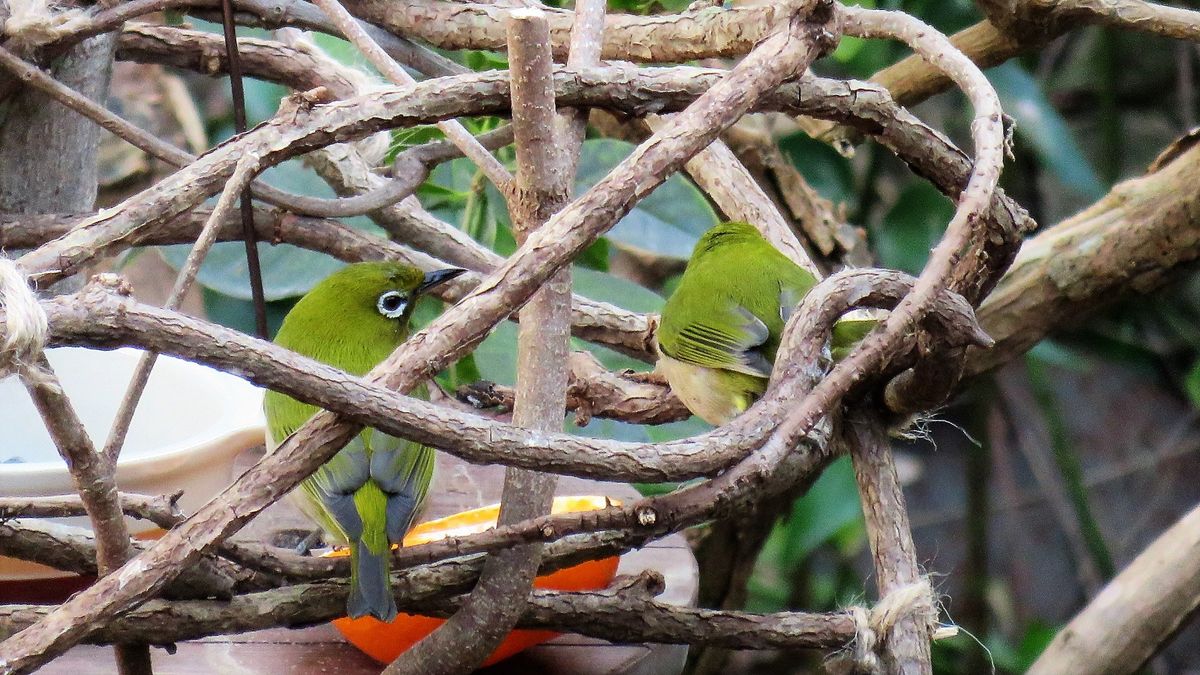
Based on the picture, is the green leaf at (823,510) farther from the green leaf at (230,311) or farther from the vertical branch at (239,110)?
the vertical branch at (239,110)

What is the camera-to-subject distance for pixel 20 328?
768 millimetres

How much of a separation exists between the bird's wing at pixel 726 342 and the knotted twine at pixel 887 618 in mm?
658

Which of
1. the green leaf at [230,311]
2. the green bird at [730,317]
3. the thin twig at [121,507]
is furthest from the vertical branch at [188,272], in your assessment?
the green leaf at [230,311]

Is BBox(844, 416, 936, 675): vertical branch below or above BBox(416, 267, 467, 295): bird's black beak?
below

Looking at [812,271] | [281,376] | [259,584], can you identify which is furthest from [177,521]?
[812,271]

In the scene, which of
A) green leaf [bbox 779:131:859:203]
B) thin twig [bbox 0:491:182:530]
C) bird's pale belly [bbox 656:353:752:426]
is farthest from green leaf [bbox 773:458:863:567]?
thin twig [bbox 0:491:182:530]

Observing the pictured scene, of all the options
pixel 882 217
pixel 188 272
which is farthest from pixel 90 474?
pixel 882 217

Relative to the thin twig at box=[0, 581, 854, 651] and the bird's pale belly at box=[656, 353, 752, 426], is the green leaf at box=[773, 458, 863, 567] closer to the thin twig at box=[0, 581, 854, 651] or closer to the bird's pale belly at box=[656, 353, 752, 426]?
the bird's pale belly at box=[656, 353, 752, 426]

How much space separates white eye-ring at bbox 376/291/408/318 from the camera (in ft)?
6.06

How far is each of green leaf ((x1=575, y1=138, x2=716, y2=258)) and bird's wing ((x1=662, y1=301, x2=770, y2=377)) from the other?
62 cm

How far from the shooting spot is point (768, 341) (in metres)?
1.94

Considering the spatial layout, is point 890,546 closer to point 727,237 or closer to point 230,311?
point 727,237

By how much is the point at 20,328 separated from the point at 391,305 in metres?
1.09

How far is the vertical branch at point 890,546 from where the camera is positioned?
1106 millimetres
